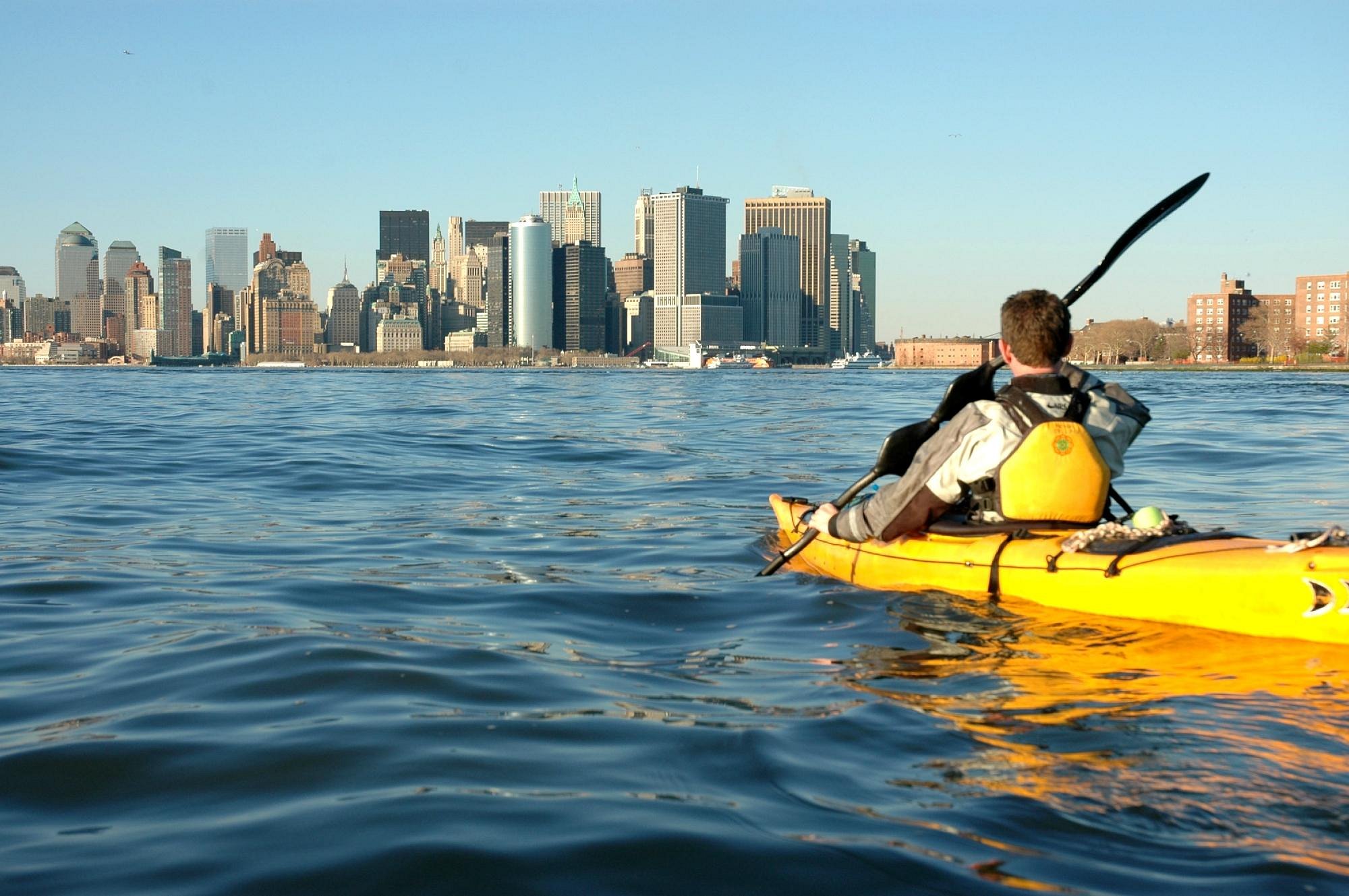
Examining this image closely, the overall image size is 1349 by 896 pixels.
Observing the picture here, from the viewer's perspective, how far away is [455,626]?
6262mm

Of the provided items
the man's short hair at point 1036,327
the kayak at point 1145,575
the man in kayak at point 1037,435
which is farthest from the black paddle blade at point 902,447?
the man's short hair at point 1036,327

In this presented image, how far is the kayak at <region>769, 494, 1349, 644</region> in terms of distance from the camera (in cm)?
527

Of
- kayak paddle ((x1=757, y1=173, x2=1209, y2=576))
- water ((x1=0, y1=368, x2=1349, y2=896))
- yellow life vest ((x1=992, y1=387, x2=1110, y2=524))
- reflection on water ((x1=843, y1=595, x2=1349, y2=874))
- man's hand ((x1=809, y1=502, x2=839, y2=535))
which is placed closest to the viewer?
water ((x1=0, y1=368, x2=1349, y2=896))

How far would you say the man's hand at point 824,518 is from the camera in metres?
7.54

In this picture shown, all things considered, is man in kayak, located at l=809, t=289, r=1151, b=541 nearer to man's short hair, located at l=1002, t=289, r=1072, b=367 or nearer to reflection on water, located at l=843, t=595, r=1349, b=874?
man's short hair, located at l=1002, t=289, r=1072, b=367

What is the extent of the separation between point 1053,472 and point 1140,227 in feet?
12.5

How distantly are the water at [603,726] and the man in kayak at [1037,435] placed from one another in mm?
622

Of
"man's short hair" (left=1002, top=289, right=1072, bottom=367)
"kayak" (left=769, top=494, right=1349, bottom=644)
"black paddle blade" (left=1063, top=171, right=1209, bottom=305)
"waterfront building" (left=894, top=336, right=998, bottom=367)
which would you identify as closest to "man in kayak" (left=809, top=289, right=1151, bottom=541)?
"man's short hair" (left=1002, top=289, right=1072, bottom=367)

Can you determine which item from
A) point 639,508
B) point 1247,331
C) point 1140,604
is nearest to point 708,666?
point 1140,604

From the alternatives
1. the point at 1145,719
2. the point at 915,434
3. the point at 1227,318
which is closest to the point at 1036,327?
the point at 915,434

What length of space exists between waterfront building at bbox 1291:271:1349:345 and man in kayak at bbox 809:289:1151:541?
167470 mm

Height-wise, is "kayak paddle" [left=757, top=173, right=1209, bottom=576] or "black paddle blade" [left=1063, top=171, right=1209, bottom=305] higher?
"black paddle blade" [left=1063, top=171, right=1209, bottom=305]

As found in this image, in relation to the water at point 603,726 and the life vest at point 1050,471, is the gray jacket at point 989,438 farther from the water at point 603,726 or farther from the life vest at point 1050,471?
the water at point 603,726

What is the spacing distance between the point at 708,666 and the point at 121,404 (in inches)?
1320
